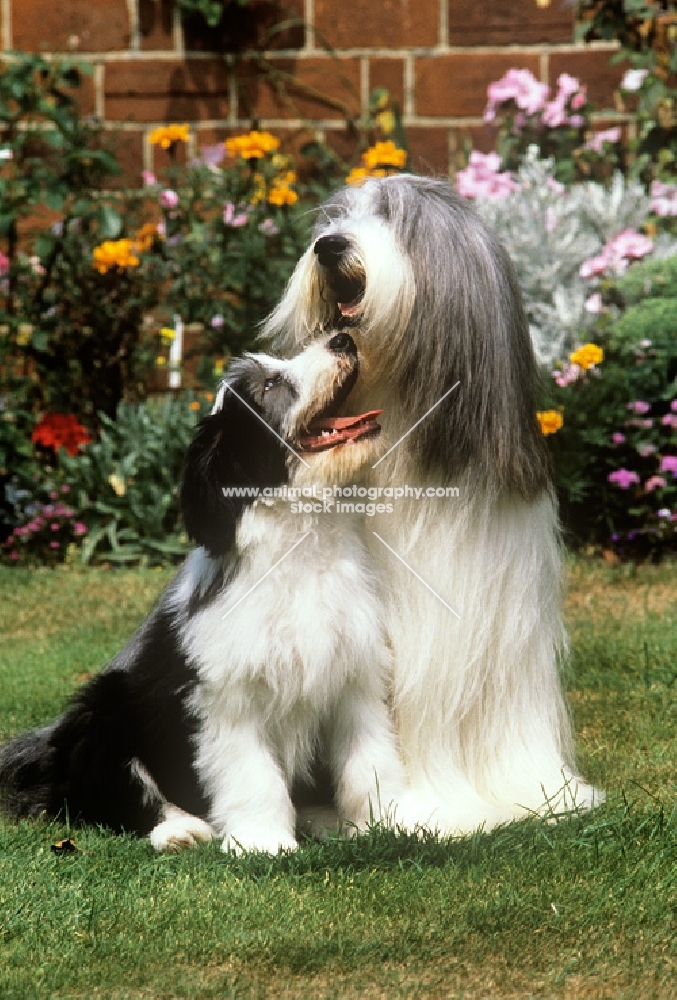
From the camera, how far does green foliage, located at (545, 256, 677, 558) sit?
5957mm

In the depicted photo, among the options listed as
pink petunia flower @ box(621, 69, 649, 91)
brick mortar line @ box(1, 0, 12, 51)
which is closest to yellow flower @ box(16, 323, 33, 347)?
brick mortar line @ box(1, 0, 12, 51)

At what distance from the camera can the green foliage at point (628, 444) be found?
5957mm

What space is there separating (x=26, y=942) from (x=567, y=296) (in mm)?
4573

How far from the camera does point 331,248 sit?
3.15m

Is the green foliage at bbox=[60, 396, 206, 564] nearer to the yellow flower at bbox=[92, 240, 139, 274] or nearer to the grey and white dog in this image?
the yellow flower at bbox=[92, 240, 139, 274]

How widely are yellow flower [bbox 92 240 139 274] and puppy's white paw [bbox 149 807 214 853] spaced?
381cm

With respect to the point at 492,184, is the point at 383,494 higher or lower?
lower

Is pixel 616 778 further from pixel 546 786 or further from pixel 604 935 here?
pixel 604 935

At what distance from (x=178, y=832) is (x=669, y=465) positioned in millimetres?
3269

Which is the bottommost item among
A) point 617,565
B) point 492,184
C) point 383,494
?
point 617,565

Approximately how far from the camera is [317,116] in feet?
24.4

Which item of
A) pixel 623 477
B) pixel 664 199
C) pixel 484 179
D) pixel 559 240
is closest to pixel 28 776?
pixel 623 477

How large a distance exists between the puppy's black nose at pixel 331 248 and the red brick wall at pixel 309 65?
4.27 meters

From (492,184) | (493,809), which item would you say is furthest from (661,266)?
(493,809)
